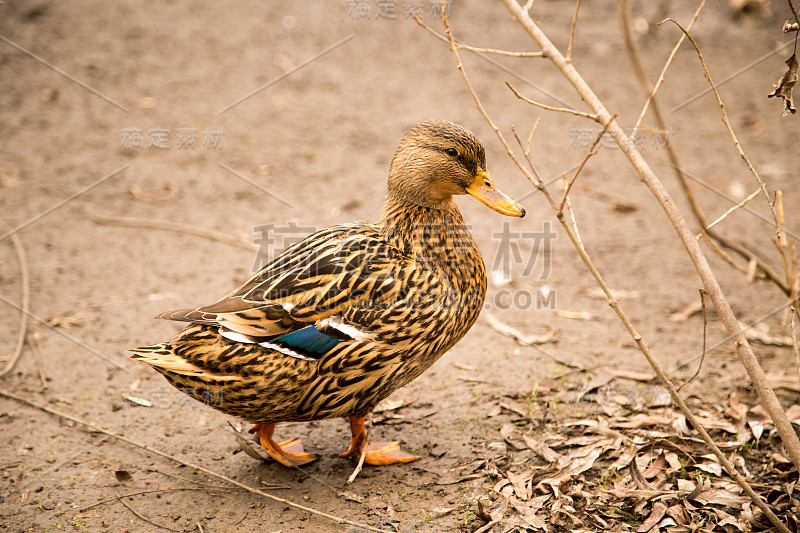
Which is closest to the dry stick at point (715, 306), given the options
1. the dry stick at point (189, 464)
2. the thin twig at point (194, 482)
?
the dry stick at point (189, 464)

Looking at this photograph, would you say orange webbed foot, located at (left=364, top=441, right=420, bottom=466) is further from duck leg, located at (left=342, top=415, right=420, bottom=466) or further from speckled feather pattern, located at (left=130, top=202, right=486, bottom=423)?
speckled feather pattern, located at (left=130, top=202, right=486, bottom=423)

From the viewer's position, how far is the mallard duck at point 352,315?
10.9 feet

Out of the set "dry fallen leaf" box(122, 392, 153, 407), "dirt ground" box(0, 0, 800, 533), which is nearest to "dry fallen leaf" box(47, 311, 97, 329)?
"dirt ground" box(0, 0, 800, 533)

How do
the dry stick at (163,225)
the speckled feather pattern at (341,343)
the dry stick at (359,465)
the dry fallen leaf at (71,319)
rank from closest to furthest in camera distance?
the speckled feather pattern at (341,343) < the dry stick at (359,465) < the dry fallen leaf at (71,319) < the dry stick at (163,225)

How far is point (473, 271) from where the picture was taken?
383 centimetres

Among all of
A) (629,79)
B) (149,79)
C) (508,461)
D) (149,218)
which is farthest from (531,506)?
(149,79)

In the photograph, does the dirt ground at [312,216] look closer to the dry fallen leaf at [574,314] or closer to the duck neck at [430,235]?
the dry fallen leaf at [574,314]

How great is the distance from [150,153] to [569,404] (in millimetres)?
5392

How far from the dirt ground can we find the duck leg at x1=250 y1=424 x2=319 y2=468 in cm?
10

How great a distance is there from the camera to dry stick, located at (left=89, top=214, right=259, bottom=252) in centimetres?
627

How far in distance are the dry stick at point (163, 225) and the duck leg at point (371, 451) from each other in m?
2.93

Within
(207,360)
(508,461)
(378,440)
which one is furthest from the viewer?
(378,440)

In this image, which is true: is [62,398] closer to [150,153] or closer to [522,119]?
[150,153]

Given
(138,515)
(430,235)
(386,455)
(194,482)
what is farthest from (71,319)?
(430,235)
